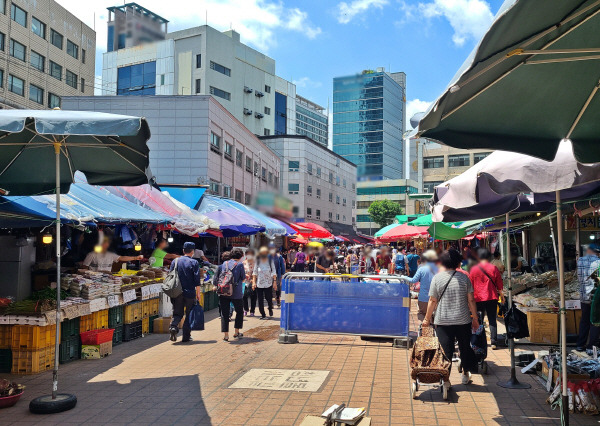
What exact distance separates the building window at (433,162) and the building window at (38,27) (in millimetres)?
40459

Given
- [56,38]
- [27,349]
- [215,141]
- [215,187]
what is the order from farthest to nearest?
1. [56,38]
2. [215,187]
3. [215,141]
4. [27,349]

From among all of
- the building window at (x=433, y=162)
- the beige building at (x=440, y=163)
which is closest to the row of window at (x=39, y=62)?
the beige building at (x=440, y=163)

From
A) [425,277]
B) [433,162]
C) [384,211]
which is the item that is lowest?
[425,277]

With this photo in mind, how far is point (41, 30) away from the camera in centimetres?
4362

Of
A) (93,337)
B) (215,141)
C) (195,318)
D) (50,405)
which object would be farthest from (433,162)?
(50,405)

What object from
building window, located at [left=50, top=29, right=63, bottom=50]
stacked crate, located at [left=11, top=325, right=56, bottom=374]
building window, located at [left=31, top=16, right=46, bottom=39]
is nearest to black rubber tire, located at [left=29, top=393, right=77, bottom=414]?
stacked crate, located at [left=11, top=325, right=56, bottom=374]

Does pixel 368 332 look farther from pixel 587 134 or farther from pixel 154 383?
pixel 587 134

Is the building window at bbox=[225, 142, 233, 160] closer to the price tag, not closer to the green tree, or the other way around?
the price tag

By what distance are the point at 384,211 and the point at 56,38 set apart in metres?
48.1

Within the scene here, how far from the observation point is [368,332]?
1009 cm

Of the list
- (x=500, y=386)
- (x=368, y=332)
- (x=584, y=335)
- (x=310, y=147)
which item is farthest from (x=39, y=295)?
(x=310, y=147)

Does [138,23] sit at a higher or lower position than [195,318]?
higher

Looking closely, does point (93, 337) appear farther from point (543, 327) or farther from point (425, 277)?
point (543, 327)

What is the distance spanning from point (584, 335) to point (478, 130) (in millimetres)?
6191
